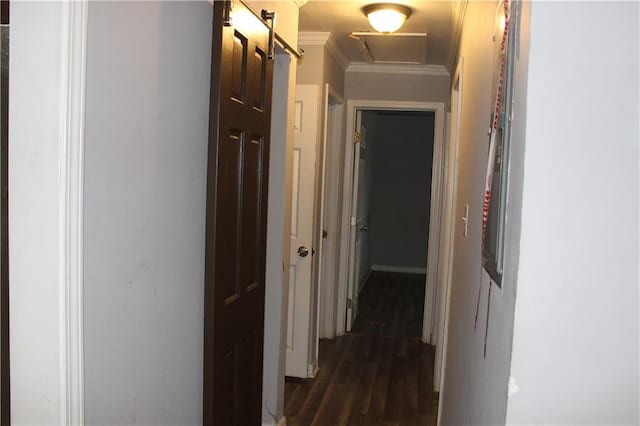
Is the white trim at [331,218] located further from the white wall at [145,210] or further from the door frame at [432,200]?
the white wall at [145,210]

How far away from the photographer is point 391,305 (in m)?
5.92

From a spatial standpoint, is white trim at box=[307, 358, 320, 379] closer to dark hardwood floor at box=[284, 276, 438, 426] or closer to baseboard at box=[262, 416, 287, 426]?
dark hardwood floor at box=[284, 276, 438, 426]

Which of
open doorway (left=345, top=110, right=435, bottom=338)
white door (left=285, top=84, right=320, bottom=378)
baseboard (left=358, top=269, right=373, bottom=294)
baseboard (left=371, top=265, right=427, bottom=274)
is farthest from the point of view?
baseboard (left=371, top=265, right=427, bottom=274)

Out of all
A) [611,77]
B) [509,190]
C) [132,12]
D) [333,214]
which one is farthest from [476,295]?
[333,214]

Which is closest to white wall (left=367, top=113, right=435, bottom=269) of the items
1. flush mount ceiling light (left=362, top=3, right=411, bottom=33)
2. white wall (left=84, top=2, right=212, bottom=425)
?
flush mount ceiling light (left=362, top=3, right=411, bottom=33)

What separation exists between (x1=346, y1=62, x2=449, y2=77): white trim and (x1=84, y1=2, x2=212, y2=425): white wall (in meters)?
2.90

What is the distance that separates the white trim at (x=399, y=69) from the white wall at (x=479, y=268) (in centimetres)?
199

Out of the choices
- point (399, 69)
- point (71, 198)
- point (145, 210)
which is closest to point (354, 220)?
point (399, 69)

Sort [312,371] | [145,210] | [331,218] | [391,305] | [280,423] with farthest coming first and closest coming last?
[391,305], [331,218], [312,371], [280,423], [145,210]

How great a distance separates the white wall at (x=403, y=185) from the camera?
761cm

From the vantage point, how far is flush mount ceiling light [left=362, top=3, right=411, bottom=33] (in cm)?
294

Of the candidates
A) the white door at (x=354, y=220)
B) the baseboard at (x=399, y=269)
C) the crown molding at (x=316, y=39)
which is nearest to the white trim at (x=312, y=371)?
the white door at (x=354, y=220)

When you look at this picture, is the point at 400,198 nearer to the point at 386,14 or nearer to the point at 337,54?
the point at 337,54

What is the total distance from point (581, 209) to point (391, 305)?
5.00 m
